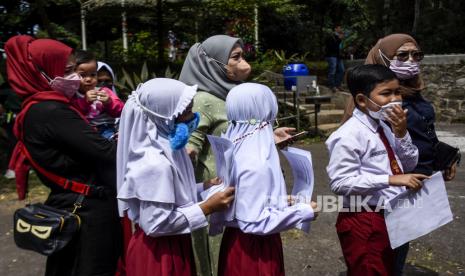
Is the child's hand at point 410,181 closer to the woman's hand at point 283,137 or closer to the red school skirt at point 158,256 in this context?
the woman's hand at point 283,137

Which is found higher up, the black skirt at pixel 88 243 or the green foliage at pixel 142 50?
the green foliage at pixel 142 50

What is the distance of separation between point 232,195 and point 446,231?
10.5ft

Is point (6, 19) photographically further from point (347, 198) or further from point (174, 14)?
point (347, 198)

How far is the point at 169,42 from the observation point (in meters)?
13.8

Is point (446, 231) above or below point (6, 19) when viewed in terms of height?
below

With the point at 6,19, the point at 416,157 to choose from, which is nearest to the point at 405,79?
the point at 416,157

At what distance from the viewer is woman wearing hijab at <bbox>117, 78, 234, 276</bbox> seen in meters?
2.14

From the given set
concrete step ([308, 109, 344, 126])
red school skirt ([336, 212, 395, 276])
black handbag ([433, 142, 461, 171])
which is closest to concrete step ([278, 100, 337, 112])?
concrete step ([308, 109, 344, 126])

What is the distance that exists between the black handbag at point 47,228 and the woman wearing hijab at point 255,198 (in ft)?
2.48

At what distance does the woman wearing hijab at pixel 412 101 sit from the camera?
120 inches

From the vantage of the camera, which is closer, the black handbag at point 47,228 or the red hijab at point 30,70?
the black handbag at point 47,228

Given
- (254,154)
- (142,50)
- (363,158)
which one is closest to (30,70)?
(254,154)

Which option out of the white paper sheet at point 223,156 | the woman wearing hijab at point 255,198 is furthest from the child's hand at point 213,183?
the woman wearing hijab at point 255,198

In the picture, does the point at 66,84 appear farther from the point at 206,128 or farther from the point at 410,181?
the point at 410,181
